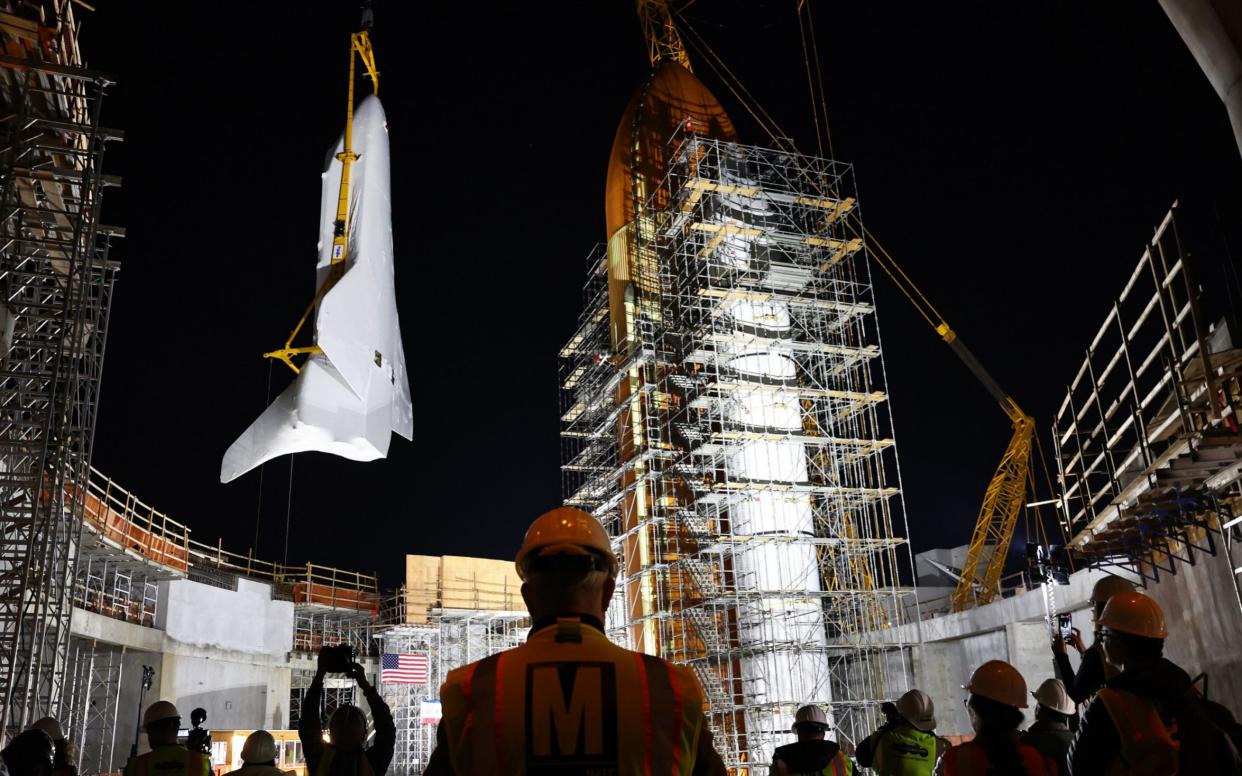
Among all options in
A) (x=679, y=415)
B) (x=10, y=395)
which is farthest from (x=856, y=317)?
(x=10, y=395)

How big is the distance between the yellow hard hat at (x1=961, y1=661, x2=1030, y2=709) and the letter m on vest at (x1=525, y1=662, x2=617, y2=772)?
253cm

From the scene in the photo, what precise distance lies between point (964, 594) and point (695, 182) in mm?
22954

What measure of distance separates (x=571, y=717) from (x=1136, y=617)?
8.45ft

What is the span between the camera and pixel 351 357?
17812 millimetres

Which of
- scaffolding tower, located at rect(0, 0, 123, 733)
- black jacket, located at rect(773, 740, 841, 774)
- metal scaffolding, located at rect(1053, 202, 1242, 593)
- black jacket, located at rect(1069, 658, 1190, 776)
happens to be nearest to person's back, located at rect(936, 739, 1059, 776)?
black jacket, located at rect(1069, 658, 1190, 776)

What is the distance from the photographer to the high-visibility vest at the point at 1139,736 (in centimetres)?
372

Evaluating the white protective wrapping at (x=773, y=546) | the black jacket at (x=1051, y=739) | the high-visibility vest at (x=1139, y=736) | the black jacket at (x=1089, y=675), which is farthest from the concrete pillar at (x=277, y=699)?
the high-visibility vest at (x=1139, y=736)

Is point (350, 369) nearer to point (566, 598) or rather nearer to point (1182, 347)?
point (1182, 347)

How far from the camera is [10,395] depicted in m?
18.5

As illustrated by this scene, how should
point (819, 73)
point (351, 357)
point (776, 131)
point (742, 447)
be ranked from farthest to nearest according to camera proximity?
1. point (819, 73)
2. point (776, 131)
3. point (742, 447)
4. point (351, 357)

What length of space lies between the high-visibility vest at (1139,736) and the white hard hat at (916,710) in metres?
3.83

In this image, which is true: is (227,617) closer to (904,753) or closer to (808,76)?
(904,753)

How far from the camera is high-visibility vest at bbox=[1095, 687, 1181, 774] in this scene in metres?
3.72

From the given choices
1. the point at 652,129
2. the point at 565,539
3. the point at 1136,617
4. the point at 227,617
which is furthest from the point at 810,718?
the point at 227,617
